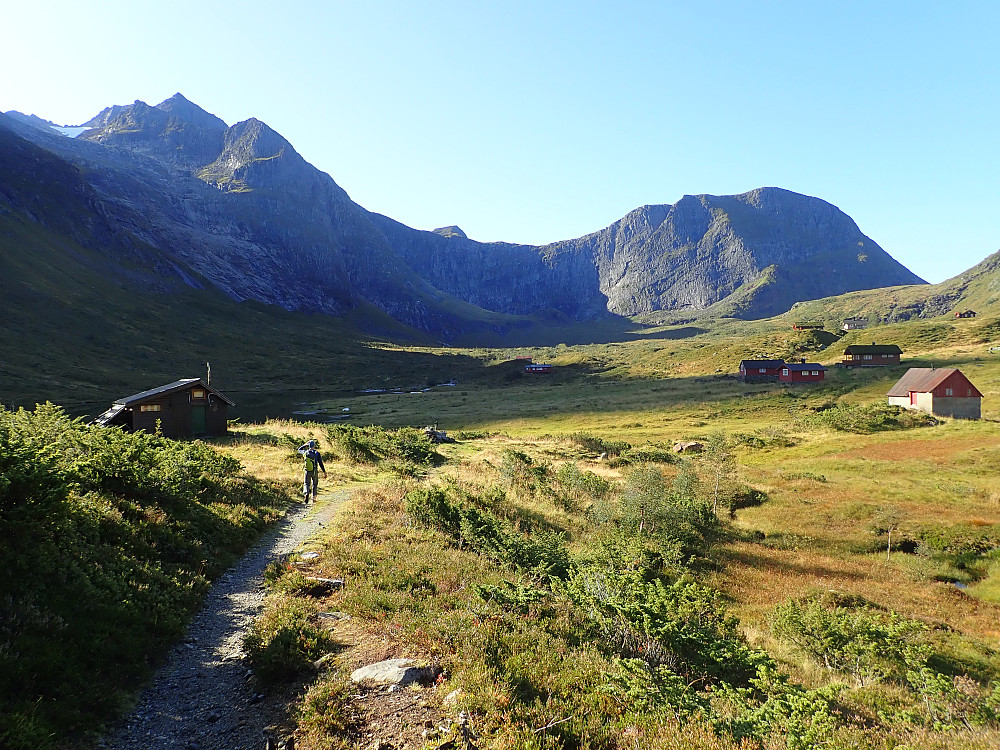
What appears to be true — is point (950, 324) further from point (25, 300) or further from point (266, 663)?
point (25, 300)

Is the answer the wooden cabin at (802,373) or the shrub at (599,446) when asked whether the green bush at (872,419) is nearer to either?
the shrub at (599,446)

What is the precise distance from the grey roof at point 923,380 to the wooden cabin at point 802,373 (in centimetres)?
2349

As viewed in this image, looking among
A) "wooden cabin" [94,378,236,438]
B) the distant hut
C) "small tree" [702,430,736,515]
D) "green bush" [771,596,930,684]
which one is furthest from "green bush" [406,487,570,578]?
the distant hut

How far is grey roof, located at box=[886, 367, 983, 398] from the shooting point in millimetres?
56875

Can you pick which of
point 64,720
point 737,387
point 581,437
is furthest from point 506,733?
point 737,387

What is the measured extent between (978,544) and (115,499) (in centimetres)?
3152

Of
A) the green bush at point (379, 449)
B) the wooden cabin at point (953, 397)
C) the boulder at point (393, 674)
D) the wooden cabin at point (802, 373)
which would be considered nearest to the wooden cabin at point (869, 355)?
the wooden cabin at point (802, 373)

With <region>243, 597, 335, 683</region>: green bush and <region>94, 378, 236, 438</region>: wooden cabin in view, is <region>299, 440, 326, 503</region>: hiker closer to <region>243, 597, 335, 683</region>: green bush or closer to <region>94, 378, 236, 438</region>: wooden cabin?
<region>243, 597, 335, 683</region>: green bush

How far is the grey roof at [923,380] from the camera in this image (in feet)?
187

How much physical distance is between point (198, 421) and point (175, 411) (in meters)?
1.68

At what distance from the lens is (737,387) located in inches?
3410

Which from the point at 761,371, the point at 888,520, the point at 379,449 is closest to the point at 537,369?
the point at 761,371

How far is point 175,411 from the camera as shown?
3584 cm

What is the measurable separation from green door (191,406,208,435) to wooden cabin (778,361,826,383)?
304 feet
